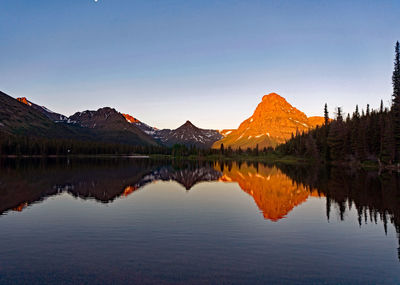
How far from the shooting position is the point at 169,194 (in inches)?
2194

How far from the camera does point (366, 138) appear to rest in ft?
416

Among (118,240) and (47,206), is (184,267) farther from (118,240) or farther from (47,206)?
(47,206)

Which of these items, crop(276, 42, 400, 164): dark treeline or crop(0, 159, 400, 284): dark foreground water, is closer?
crop(0, 159, 400, 284): dark foreground water

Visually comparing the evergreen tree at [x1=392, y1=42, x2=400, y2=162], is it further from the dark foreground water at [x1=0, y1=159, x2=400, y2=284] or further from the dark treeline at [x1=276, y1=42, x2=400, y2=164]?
the dark foreground water at [x1=0, y1=159, x2=400, y2=284]

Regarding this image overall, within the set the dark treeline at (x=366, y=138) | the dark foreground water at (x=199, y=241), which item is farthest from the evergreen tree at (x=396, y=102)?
the dark foreground water at (x=199, y=241)

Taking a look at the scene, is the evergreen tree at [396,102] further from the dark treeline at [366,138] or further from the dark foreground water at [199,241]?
the dark foreground water at [199,241]

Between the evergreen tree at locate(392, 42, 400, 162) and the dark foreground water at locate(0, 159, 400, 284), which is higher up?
the evergreen tree at locate(392, 42, 400, 162)

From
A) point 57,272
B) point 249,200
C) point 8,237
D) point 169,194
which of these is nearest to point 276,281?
point 57,272

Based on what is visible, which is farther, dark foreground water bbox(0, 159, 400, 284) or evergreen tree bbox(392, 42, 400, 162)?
evergreen tree bbox(392, 42, 400, 162)

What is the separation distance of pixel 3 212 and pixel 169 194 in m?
26.1

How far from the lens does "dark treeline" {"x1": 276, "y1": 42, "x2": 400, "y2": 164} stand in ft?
351

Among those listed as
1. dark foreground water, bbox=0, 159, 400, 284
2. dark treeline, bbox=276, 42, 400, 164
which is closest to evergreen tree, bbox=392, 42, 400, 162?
dark treeline, bbox=276, 42, 400, 164

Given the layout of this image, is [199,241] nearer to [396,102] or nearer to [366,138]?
[396,102]

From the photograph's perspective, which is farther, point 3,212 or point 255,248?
point 3,212
